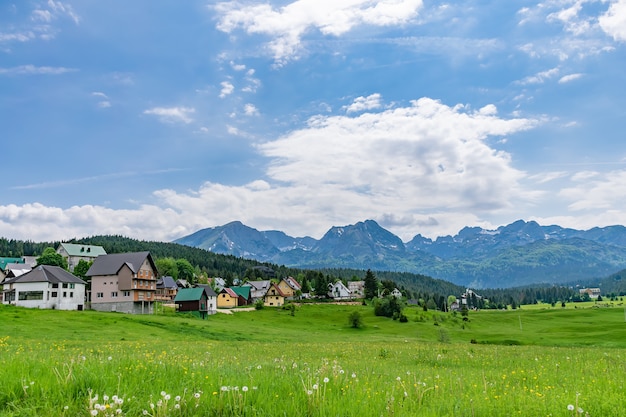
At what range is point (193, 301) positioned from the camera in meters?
117

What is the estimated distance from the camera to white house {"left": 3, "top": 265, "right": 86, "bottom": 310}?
3617 inches

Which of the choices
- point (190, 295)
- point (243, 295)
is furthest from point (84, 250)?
point (190, 295)

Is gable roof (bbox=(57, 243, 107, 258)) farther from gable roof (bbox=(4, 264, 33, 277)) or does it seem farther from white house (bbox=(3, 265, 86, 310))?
white house (bbox=(3, 265, 86, 310))

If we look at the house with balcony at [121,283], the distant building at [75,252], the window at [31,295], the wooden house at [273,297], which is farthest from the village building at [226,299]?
the distant building at [75,252]

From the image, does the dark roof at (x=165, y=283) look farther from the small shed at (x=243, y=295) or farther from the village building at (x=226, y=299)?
the small shed at (x=243, y=295)

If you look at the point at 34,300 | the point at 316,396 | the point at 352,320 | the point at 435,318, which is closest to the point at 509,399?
the point at 316,396

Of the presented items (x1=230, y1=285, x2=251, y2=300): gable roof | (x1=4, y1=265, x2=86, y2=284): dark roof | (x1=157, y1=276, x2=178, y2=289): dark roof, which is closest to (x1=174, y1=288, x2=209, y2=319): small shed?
(x1=4, y1=265, x2=86, y2=284): dark roof

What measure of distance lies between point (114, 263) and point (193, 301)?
23.5 meters

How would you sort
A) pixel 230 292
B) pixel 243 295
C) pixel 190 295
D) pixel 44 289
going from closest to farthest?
pixel 44 289 < pixel 190 295 < pixel 230 292 < pixel 243 295

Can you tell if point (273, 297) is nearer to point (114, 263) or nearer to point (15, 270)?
point (114, 263)

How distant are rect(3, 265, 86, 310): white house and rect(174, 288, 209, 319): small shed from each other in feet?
89.1

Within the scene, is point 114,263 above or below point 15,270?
above

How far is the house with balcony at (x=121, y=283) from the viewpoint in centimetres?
10006

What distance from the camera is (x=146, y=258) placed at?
104500 millimetres
